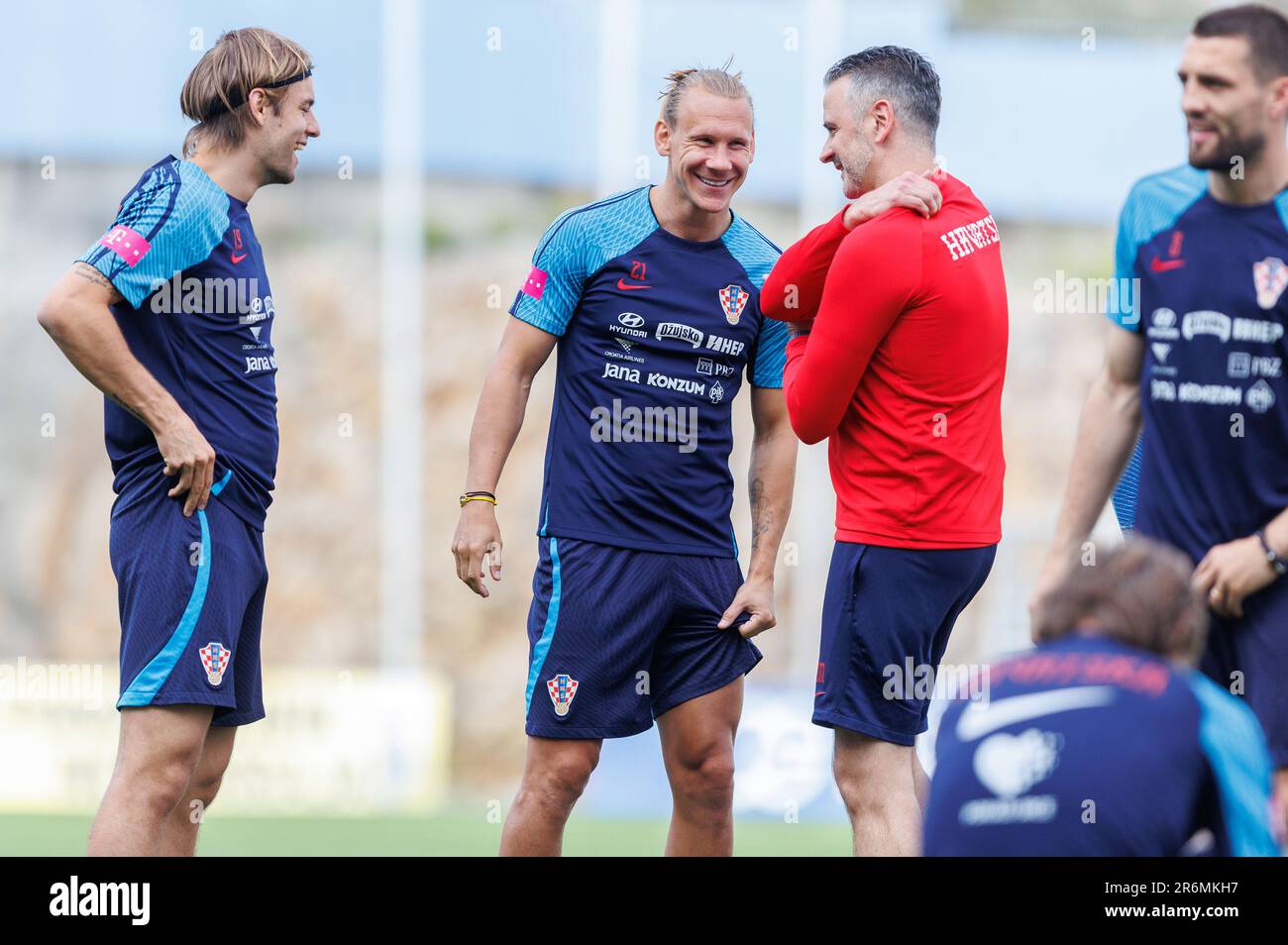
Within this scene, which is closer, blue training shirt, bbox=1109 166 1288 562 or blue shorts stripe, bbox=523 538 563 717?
blue training shirt, bbox=1109 166 1288 562

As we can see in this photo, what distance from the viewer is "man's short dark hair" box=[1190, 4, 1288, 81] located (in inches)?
155

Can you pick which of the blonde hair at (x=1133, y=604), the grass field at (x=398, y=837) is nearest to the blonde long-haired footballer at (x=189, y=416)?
the blonde hair at (x=1133, y=604)

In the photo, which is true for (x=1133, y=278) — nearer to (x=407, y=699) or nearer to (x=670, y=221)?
(x=670, y=221)

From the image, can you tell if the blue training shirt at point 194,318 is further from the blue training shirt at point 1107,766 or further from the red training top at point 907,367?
the blue training shirt at point 1107,766

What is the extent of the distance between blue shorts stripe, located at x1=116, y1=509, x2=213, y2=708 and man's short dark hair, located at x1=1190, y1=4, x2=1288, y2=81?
306 cm

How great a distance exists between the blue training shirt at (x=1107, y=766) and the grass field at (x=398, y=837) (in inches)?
212

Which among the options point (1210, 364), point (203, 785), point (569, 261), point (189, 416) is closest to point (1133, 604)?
point (1210, 364)

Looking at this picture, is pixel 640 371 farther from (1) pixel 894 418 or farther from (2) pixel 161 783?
(2) pixel 161 783

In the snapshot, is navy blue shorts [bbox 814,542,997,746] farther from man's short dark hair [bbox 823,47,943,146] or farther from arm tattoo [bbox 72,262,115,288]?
arm tattoo [bbox 72,262,115,288]

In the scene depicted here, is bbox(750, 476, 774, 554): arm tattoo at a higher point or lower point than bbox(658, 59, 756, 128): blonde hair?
lower

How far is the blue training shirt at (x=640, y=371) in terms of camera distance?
4.85 metres

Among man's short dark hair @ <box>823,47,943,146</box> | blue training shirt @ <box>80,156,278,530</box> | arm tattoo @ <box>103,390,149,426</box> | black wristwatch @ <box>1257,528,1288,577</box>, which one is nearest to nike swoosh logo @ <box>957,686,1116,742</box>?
black wristwatch @ <box>1257,528,1288,577</box>

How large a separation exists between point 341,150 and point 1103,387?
15124 millimetres
